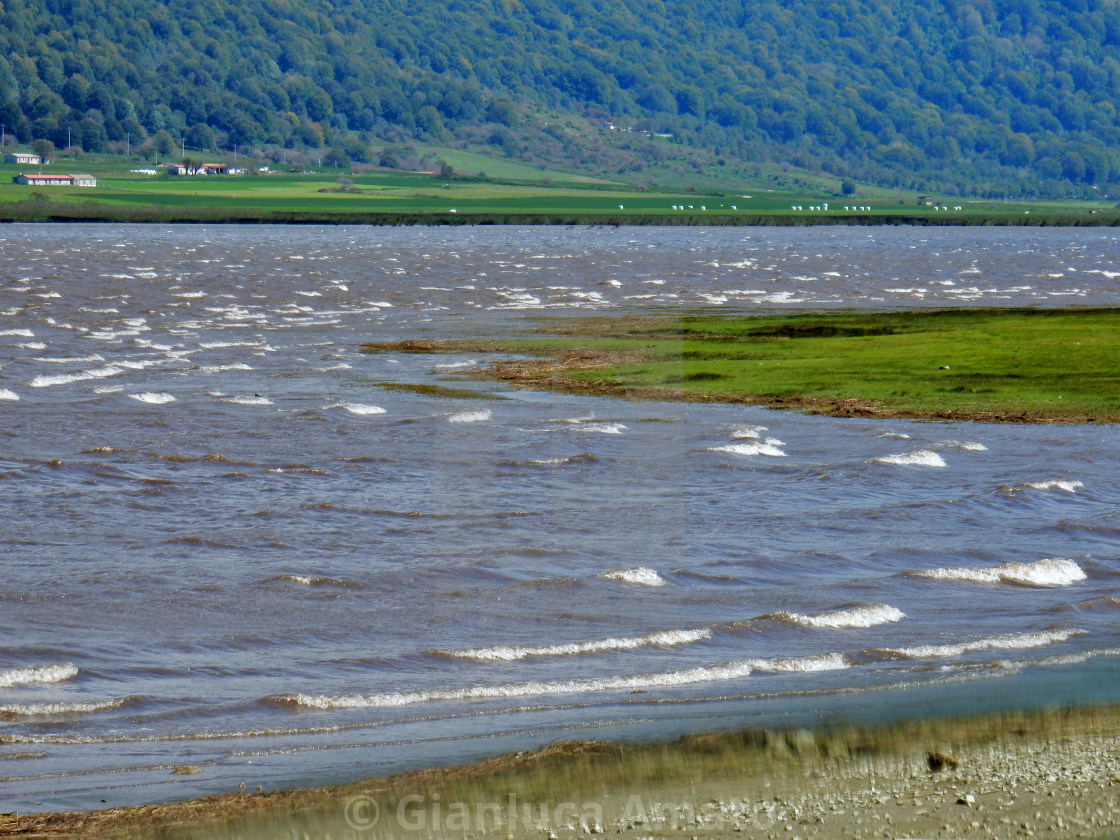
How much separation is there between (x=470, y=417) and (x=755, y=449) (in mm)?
6162

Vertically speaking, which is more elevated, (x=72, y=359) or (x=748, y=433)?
(x=748, y=433)

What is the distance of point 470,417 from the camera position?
29547mm

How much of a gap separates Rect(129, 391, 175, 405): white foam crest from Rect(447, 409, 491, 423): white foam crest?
255 inches

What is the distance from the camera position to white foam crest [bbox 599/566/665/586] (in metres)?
17.0

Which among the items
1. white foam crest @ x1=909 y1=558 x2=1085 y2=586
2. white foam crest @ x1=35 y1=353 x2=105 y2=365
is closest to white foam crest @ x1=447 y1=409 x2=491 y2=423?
white foam crest @ x1=909 y1=558 x2=1085 y2=586

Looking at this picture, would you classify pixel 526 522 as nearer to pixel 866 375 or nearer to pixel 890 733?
pixel 890 733

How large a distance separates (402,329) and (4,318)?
1489 cm

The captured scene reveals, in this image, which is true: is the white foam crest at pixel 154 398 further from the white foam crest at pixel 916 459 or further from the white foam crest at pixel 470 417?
the white foam crest at pixel 916 459

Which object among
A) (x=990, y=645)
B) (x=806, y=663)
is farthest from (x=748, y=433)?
(x=806, y=663)

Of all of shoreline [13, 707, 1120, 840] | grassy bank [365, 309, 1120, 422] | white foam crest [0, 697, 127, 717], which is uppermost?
shoreline [13, 707, 1120, 840]

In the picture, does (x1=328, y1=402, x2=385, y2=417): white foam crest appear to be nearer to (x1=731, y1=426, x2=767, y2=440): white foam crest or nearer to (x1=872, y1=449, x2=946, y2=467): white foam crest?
(x1=731, y1=426, x2=767, y2=440): white foam crest

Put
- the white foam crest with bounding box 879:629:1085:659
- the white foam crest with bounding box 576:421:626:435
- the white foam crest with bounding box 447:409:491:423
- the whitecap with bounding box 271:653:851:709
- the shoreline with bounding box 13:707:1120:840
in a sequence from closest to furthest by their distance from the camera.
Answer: the shoreline with bounding box 13:707:1120:840 < the whitecap with bounding box 271:653:851:709 < the white foam crest with bounding box 879:629:1085:659 < the white foam crest with bounding box 576:421:626:435 < the white foam crest with bounding box 447:409:491:423

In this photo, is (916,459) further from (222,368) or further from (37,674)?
(222,368)

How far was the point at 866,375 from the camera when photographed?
35.3 meters
